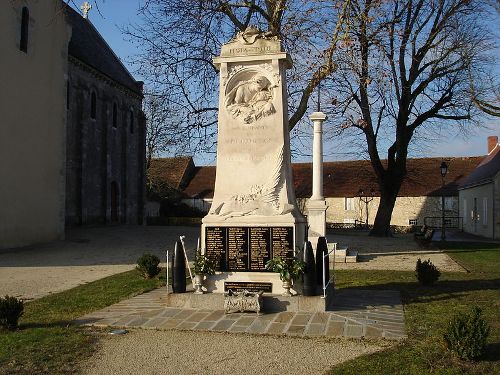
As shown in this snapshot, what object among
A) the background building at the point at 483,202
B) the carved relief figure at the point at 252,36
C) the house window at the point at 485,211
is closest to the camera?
the carved relief figure at the point at 252,36

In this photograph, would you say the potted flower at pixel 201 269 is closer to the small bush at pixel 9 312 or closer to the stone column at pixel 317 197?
the small bush at pixel 9 312

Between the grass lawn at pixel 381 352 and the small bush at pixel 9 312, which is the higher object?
the small bush at pixel 9 312

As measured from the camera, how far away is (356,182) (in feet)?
157

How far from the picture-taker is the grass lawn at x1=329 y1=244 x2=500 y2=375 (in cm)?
528

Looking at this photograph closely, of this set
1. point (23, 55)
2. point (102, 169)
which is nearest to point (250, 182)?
point (23, 55)

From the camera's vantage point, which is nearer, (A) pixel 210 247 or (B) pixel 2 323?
(B) pixel 2 323

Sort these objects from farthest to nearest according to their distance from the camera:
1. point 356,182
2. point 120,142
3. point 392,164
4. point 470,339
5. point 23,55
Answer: point 356,182 < point 120,142 < point 392,164 < point 23,55 < point 470,339

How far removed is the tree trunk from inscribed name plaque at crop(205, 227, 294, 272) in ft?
69.4

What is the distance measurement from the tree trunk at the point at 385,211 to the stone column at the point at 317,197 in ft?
39.0

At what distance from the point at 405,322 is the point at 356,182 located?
41.3 m

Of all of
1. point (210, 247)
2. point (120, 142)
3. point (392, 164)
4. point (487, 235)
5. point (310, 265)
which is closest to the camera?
point (310, 265)

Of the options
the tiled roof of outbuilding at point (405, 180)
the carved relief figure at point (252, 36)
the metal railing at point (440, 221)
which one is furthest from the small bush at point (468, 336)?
the metal railing at point (440, 221)

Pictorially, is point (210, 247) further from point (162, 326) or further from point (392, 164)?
point (392, 164)

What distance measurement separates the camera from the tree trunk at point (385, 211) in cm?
2819
